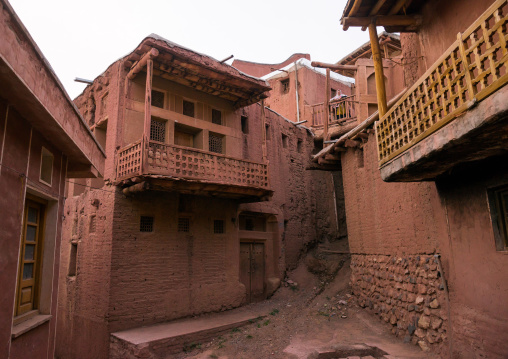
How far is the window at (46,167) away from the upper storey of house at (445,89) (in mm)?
6081

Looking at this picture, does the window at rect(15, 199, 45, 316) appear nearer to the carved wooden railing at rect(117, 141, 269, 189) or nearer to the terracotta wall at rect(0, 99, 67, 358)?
the terracotta wall at rect(0, 99, 67, 358)

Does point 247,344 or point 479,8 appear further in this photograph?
point 247,344

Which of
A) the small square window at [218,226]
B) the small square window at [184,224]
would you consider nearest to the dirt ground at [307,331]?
the small square window at [218,226]

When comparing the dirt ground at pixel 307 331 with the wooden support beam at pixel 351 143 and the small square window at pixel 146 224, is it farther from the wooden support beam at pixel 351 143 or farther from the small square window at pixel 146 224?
the wooden support beam at pixel 351 143

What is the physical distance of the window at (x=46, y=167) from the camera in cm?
647

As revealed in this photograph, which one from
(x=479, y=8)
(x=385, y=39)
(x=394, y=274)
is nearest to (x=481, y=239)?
(x=394, y=274)

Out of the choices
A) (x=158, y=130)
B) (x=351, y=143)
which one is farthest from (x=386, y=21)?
(x=158, y=130)

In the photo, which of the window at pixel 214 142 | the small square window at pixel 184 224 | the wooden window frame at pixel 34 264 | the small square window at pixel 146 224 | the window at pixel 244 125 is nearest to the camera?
the wooden window frame at pixel 34 264

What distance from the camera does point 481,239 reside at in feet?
20.0

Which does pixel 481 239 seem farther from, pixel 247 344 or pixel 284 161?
pixel 284 161

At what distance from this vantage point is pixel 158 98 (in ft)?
40.1

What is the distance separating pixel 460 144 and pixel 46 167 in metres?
6.68

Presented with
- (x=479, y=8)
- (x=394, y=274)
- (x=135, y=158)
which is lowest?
(x=394, y=274)

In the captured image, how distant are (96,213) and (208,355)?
225 inches
